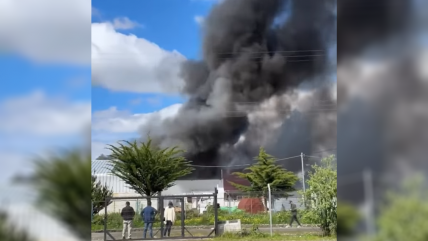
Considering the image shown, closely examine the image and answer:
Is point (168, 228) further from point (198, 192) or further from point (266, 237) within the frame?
point (266, 237)

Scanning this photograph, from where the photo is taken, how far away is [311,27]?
3.51 metres

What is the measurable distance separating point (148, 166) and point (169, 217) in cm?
50

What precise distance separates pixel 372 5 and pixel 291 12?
1.31m

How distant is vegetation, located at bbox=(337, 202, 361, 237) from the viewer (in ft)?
7.45

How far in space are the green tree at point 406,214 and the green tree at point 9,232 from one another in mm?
1643

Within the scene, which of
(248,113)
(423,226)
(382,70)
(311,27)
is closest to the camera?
(423,226)

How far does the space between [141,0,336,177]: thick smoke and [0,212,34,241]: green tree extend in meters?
1.71

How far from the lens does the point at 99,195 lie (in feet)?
12.3

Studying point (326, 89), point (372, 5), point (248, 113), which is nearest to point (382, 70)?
point (372, 5)

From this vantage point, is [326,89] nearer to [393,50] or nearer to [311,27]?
[311,27]

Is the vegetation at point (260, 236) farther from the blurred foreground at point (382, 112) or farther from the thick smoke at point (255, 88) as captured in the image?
the blurred foreground at point (382, 112)

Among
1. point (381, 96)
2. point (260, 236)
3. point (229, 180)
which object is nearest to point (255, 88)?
point (229, 180)

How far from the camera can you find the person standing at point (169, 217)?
404cm

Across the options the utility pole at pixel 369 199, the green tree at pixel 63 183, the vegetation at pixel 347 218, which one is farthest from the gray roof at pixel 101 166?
the utility pole at pixel 369 199
